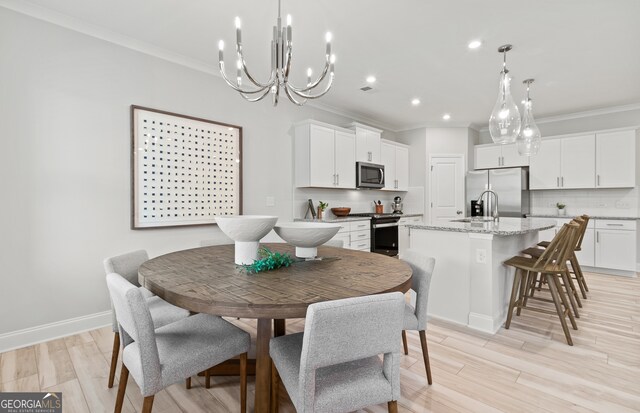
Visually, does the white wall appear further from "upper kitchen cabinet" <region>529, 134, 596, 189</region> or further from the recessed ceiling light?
"upper kitchen cabinet" <region>529, 134, 596, 189</region>

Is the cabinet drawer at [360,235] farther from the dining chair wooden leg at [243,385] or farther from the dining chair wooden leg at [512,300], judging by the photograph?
the dining chair wooden leg at [243,385]

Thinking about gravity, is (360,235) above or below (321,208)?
below

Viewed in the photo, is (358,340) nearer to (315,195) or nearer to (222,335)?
(222,335)

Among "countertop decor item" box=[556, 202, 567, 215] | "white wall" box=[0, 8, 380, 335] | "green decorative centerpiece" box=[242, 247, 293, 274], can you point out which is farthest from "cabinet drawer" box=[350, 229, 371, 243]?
"countertop decor item" box=[556, 202, 567, 215]

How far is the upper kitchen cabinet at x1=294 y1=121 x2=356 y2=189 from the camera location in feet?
13.8

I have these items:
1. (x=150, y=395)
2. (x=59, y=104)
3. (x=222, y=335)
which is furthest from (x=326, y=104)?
(x=150, y=395)

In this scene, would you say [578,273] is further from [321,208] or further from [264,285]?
[264,285]

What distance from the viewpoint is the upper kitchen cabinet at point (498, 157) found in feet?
18.3

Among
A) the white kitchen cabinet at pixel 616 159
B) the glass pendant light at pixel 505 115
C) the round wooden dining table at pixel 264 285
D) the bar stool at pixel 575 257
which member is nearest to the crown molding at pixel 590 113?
the white kitchen cabinet at pixel 616 159

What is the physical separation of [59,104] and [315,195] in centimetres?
306

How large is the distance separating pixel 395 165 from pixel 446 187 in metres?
1.09

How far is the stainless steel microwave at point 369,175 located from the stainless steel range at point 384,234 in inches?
20.8

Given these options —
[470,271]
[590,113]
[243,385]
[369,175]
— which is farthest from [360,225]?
[590,113]

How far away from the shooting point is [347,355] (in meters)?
1.06
